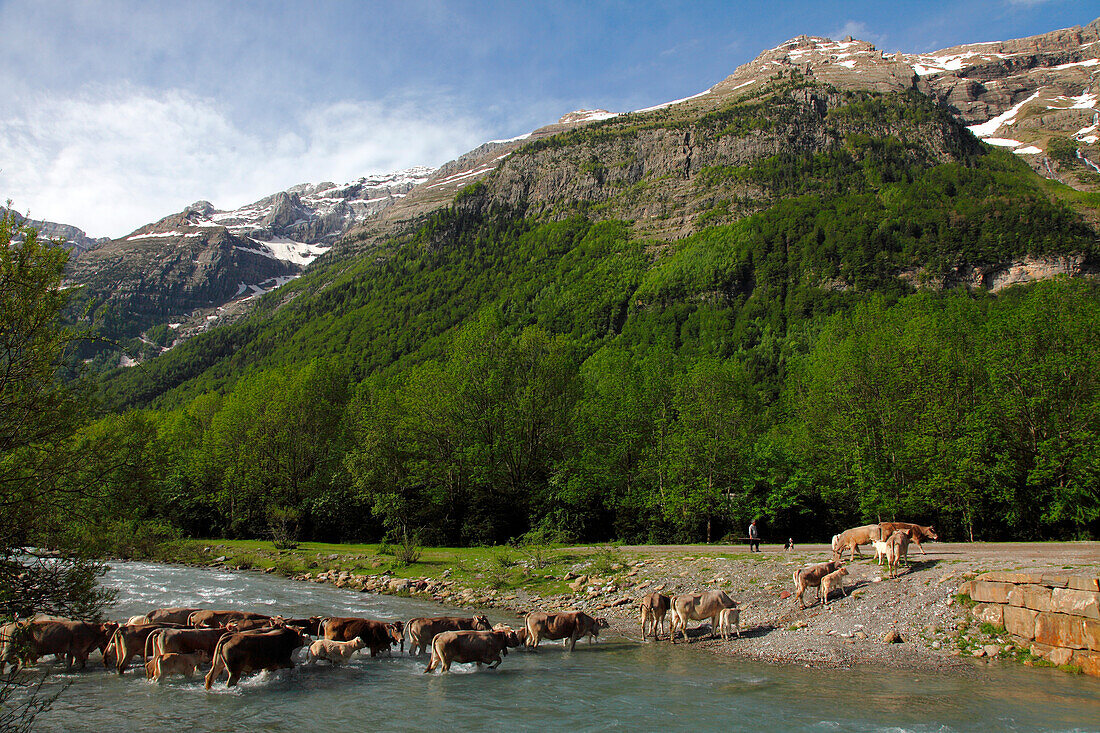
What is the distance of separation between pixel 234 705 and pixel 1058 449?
125 ft

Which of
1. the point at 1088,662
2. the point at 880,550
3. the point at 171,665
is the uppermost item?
the point at 880,550

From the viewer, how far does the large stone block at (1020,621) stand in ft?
46.6

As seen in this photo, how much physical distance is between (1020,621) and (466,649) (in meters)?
14.7

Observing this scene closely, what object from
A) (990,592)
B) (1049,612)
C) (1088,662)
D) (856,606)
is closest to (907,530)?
(856,606)

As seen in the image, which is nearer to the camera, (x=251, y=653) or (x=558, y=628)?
(x=251, y=653)

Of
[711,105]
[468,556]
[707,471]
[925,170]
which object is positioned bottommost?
[468,556]

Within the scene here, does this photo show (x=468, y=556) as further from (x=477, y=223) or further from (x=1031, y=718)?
(x=477, y=223)

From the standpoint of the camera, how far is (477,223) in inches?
7121

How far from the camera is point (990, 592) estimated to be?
50.7 ft

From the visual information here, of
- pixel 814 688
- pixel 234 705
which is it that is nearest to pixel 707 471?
pixel 814 688

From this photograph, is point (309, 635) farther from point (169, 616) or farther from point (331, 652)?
point (169, 616)

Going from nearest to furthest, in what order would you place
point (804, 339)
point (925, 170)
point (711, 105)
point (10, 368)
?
point (10, 368) < point (804, 339) < point (925, 170) < point (711, 105)

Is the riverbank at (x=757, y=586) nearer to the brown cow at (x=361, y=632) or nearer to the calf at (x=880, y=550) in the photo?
the calf at (x=880, y=550)

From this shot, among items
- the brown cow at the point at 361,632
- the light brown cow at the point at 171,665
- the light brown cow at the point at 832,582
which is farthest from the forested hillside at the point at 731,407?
the light brown cow at the point at 832,582
